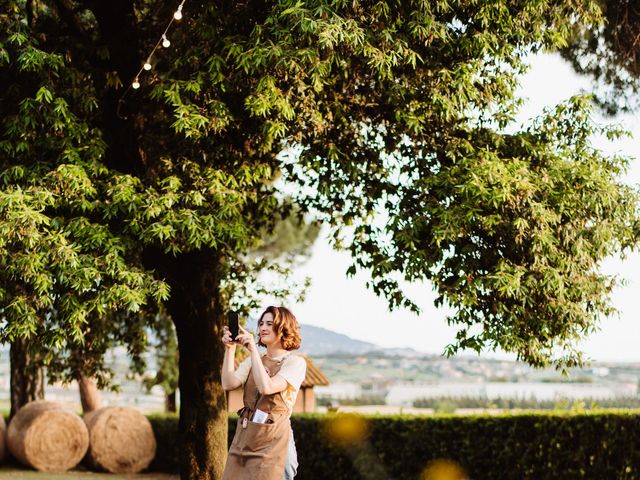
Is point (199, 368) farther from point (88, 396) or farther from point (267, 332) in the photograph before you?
point (88, 396)

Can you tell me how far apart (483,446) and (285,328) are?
10.2 meters

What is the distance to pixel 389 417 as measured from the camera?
56.4 feet

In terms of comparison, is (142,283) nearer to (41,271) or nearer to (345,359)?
(41,271)

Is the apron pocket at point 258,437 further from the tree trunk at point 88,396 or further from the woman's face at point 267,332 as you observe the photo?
the tree trunk at point 88,396

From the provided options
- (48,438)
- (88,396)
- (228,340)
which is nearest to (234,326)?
(228,340)

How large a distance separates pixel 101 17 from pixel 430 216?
17.4ft

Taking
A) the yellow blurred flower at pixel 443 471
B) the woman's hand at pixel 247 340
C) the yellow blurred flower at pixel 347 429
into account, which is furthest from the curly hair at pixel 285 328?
the yellow blurred flower at pixel 347 429

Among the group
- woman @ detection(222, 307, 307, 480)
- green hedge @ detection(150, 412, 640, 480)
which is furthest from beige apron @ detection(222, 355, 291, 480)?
green hedge @ detection(150, 412, 640, 480)

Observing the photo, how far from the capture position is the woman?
6160 mm

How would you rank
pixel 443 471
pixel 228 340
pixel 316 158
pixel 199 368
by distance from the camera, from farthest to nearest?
1. pixel 443 471
2. pixel 199 368
3. pixel 316 158
4. pixel 228 340

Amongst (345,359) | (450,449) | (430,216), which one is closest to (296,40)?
(430,216)

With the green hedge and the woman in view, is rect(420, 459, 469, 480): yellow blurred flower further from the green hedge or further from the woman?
the woman

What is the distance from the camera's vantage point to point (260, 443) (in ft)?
20.4

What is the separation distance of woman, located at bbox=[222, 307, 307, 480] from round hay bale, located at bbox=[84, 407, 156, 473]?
601 inches
